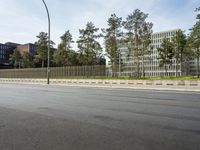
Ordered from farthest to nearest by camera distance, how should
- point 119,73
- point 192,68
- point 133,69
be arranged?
point 192,68 < point 133,69 < point 119,73

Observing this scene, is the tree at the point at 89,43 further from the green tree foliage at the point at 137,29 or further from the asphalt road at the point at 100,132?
the asphalt road at the point at 100,132

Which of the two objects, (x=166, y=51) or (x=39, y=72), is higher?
(x=166, y=51)

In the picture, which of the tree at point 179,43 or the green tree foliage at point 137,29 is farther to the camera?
the tree at point 179,43

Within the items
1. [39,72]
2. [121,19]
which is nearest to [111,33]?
[121,19]

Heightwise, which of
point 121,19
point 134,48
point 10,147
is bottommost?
point 10,147

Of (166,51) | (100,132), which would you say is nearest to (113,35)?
(166,51)

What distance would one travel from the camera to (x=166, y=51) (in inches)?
2454

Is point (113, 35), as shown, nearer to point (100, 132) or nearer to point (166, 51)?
point (166, 51)

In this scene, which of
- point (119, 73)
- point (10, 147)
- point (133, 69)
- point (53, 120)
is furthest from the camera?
point (133, 69)

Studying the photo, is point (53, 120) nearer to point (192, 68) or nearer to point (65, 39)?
point (65, 39)

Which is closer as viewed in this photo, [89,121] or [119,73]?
[89,121]

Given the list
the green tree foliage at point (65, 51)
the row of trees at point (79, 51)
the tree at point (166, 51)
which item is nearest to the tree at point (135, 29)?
the row of trees at point (79, 51)

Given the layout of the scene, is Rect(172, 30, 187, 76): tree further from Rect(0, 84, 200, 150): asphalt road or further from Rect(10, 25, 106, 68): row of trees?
Rect(0, 84, 200, 150): asphalt road

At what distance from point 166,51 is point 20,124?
5780 cm
